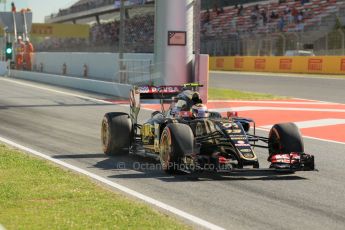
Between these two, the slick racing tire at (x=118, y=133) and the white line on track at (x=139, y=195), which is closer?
the white line on track at (x=139, y=195)

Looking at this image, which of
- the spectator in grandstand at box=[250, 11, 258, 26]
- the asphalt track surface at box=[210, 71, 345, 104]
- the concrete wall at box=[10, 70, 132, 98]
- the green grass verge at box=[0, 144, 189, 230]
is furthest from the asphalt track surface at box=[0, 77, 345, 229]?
the spectator in grandstand at box=[250, 11, 258, 26]

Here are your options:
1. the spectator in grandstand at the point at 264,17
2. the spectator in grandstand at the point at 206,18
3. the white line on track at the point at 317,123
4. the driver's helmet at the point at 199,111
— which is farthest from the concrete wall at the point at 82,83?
the spectator in grandstand at the point at 206,18

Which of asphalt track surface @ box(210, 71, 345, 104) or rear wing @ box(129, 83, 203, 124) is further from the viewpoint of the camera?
asphalt track surface @ box(210, 71, 345, 104)

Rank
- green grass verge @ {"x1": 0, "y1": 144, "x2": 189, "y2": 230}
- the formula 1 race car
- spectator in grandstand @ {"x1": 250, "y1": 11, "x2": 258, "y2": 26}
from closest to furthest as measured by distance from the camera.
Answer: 1. green grass verge @ {"x1": 0, "y1": 144, "x2": 189, "y2": 230}
2. the formula 1 race car
3. spectator in grandstand @ {"x1": 250, "y1": 11, "x2": 258, "y2": 26}

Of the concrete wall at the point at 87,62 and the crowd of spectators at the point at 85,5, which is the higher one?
the crowd of spectators at the point at 85,5

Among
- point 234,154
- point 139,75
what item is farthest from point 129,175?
point 139,75

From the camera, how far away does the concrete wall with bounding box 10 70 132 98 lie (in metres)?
23.5

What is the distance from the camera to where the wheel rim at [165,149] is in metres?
8.48

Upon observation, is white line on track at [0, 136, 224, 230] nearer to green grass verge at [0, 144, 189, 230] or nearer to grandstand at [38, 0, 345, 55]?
green grass verge at [0, 144, 189, 230]

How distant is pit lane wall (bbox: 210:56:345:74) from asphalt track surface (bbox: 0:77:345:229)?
24.7m

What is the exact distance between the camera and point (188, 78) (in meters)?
22.0

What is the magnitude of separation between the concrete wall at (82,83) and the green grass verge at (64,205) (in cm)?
1478

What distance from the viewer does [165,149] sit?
28.3 ft

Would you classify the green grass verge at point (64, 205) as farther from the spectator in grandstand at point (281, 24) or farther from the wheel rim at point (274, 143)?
the spectator in grandstand at point (281, 24)
